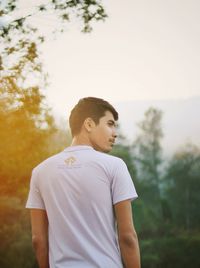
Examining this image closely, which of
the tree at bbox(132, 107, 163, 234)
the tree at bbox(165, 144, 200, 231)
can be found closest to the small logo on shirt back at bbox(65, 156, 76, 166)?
the tree at bbox(132, 107, 163, 234)

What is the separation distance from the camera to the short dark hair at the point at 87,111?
1.67m

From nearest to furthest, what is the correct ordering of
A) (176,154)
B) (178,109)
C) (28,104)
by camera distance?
(28,104) → (176,154) → (178,109)

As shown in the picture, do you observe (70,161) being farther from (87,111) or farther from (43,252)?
A: (43,252)

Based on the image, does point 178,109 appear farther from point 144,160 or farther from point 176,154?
point 144,160

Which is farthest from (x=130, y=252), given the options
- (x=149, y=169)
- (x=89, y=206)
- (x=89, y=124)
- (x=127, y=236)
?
(x=149, y=169)

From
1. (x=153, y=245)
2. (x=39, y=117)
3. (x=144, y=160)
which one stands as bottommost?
(x=153, y=245)

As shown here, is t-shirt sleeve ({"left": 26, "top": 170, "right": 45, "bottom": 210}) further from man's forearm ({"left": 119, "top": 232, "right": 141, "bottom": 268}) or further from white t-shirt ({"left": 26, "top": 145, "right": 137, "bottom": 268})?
man's forearm ({"left": 119, "top": 232, "right": 141, "bottom": 268})

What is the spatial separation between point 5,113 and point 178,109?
21.2m

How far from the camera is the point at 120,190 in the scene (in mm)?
1507

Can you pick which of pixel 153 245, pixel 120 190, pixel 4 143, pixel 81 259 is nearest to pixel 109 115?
pixel 120 190

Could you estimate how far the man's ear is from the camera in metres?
1.65

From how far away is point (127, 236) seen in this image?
154 centimetres

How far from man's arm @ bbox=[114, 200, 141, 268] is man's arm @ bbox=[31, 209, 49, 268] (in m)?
0.29

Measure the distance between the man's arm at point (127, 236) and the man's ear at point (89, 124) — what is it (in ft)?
0.96
